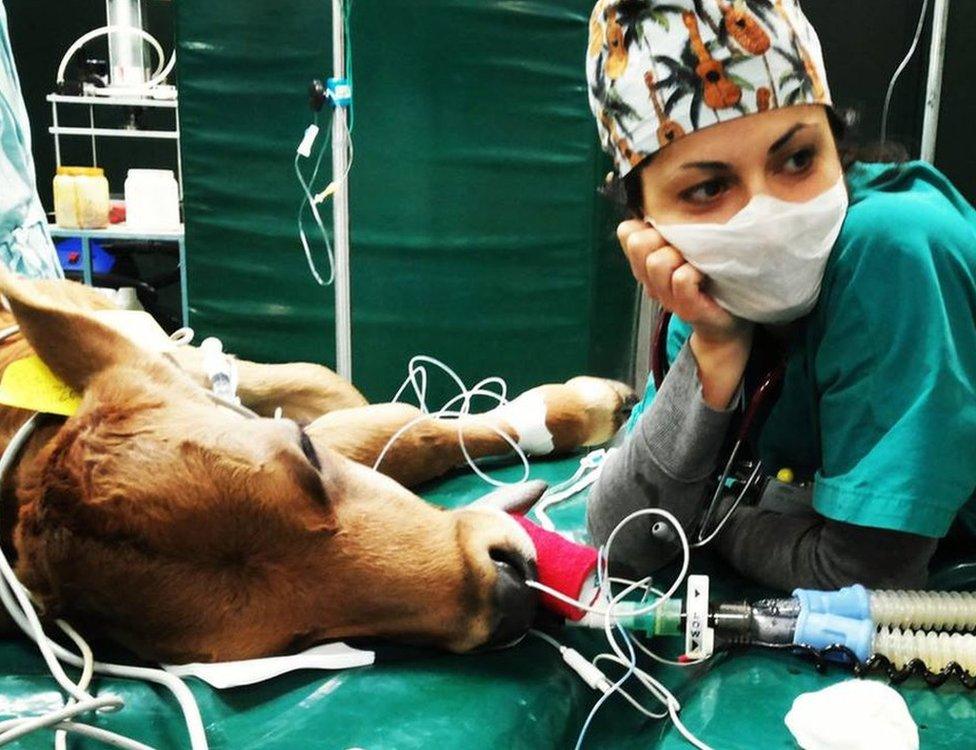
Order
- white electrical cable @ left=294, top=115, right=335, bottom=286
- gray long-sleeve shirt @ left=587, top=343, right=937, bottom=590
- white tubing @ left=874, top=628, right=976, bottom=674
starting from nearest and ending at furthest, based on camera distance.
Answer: white tubing @ left=874, top=628, right=976, bottom=674, gray long-sleeve shirt @ left=587, top=343, right=937, bottom=590, white electrical cable @ left=294, top=115, right=335, bottom=286

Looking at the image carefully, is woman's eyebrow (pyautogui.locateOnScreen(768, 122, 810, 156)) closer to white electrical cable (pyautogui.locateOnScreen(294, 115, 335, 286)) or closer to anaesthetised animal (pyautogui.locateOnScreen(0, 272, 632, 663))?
anaesthetised animal (pyautogui.locateOnScreen(0, 272, 632, 663))

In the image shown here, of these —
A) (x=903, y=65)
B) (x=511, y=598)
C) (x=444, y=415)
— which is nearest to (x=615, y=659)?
(x=511, y=598)

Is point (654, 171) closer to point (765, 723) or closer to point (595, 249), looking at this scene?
point (765, 723)

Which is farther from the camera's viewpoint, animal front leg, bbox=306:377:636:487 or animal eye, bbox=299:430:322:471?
animal front leg, bbox=306:377:636:487

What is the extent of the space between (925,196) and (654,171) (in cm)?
34

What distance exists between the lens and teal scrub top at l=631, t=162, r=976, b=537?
1.02m

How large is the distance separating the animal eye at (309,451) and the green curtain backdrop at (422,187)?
4.41 ft

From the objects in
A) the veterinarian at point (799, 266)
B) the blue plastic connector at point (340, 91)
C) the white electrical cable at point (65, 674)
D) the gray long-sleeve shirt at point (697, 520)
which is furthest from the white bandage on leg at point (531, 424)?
the white electrical cable at point (65, 674)

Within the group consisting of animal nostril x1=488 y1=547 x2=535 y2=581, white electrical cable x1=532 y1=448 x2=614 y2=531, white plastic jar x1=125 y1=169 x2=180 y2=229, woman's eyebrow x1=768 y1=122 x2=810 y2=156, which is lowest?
white electrical cable x1=532 y1=448 x2=614 y2=531

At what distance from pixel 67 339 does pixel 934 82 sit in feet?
8.49

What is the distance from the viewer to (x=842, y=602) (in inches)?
40.3

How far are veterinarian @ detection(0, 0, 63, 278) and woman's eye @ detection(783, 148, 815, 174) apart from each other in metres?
1.54

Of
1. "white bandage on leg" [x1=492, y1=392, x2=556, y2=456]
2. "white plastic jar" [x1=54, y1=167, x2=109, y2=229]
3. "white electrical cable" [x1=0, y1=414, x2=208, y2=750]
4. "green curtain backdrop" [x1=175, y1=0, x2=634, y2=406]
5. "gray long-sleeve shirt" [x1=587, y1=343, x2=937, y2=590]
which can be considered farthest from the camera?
"white plastic jar" [x1=54, y1=167, x2=109, y2=229]

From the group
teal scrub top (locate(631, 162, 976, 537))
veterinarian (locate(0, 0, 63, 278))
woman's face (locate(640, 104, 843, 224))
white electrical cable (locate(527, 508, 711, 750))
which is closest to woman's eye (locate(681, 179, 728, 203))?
woman's face (locate(640, 104, 843, 224))
